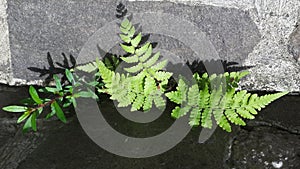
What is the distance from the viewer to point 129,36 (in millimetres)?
2291

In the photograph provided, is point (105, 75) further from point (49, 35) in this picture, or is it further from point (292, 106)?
point (292, 106)

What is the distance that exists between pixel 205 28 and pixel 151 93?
47cm

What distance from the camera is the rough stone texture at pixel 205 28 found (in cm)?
234

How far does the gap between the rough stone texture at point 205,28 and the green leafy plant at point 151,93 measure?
0.54 feet

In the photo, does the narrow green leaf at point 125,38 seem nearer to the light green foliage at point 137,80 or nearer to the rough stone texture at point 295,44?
the light green foliage at point 137,80

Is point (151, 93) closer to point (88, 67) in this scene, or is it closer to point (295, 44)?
point (88, 67)

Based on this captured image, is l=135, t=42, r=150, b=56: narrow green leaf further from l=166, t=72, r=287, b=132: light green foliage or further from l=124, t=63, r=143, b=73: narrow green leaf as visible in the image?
l=166, t=72, r=287, b=132: light green foliage

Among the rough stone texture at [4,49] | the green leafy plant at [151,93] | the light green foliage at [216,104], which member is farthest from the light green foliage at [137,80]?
the rough stone texture at [4,49]

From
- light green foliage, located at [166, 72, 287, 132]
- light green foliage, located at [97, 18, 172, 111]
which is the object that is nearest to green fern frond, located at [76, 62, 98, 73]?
light green foliage, located at [97, 18, 172, 111]

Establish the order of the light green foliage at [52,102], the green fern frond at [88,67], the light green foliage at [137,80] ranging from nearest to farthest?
1. the light green foliage at [52,102]
2. the light green foliage at [137,80]
3. the green fern frond at [88,67]

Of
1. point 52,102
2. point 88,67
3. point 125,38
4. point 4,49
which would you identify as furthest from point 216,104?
point 4,49

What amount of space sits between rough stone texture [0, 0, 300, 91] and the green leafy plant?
17 cm

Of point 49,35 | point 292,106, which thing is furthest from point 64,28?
point 292,106

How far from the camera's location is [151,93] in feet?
7.50
